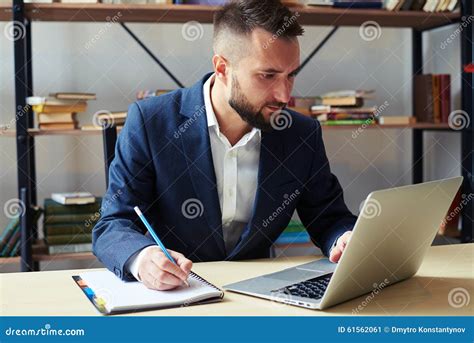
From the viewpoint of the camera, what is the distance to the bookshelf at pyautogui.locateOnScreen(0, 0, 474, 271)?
2537mm

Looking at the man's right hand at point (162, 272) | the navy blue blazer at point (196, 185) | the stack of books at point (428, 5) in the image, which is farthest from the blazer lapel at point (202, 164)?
the stack of books at point (428, 5)

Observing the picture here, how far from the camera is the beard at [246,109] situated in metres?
1.63

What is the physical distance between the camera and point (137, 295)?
112 cm

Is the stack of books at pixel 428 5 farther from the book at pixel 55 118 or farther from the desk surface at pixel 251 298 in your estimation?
the desk surface at pixel 251 298

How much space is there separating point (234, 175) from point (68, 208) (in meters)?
1.21

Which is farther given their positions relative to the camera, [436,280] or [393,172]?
[393,172]

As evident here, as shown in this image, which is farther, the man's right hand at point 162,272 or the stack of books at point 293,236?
the stack of books at point 293,236

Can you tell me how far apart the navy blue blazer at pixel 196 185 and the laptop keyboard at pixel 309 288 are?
0.32 metres

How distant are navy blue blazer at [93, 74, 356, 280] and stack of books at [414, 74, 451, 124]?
1.53 meters

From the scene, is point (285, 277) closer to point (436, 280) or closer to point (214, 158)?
point (436, 280)

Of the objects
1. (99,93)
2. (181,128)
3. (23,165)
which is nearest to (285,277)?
(181,128)

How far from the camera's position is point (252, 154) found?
171 centimetres

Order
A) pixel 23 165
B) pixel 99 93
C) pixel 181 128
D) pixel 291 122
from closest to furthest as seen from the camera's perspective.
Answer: pixel 181 128, pixel 291 122, pixel 23 165, pixel 99 93

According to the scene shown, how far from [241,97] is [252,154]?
0.16 m
